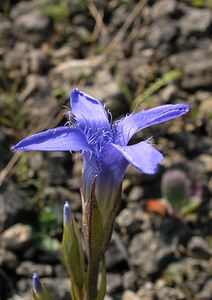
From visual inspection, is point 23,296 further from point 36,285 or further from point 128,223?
point 36,285

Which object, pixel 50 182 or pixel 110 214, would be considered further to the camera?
→ pixel 50 182

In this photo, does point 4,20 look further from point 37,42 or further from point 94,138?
point 94,138

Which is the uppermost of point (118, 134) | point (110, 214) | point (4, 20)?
point (4, 20)

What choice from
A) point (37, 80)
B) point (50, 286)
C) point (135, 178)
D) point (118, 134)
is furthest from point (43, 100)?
point (118, 134)

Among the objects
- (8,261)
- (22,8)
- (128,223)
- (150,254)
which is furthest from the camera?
(22,8)

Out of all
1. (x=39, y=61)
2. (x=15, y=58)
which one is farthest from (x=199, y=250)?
(x=15, y=58)

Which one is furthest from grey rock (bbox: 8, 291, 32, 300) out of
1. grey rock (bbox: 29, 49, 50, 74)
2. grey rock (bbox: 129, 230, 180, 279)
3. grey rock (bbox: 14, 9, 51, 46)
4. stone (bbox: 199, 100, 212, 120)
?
grey rock (bbox: 14, 9, 51, 46)

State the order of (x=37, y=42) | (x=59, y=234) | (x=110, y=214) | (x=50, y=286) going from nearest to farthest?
1. (x=110, y=214)
2. (x=50, y=286)
3. (x=59, y=234)
4. (x=37, y=42)
